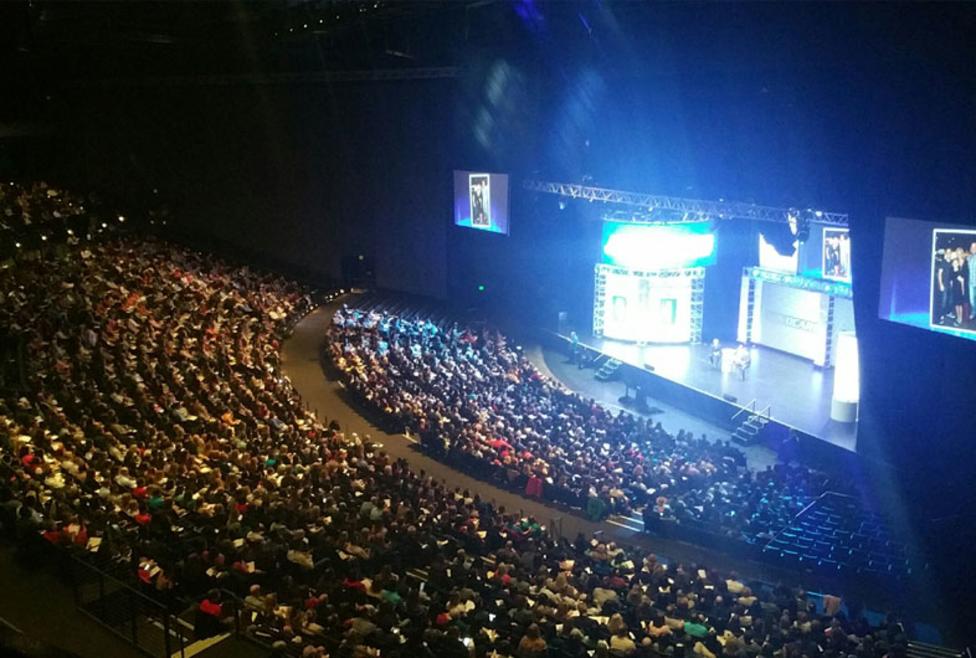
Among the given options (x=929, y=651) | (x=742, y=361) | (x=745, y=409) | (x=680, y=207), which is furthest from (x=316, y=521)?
(x=742, y=361)

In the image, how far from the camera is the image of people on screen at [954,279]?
43.4 feet

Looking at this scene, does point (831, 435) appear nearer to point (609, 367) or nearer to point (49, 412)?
point (609, 367)

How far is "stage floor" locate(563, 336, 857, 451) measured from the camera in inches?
717

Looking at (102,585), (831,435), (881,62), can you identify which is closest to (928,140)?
(881,62)

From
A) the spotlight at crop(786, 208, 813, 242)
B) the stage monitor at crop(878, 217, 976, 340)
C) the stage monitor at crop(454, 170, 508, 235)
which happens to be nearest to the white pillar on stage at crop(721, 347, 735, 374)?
the spotlight at crop(786, 208, 813, 242)

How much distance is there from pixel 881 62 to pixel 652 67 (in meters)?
7.23

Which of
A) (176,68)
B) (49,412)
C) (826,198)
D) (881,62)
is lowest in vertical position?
(49,412)

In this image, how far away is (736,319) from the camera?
25.5 m

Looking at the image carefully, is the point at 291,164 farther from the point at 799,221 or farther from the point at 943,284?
the point at 943,284

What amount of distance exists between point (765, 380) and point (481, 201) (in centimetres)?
1130

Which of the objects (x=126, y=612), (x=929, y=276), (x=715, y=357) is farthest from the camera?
(x=715, y=357)

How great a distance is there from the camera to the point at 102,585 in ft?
28.3

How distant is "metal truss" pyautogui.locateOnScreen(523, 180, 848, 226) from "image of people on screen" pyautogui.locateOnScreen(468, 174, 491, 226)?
200 cm

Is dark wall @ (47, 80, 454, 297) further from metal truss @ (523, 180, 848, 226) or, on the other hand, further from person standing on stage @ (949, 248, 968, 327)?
person standing on stage @ (949, 248, 968, 327)
